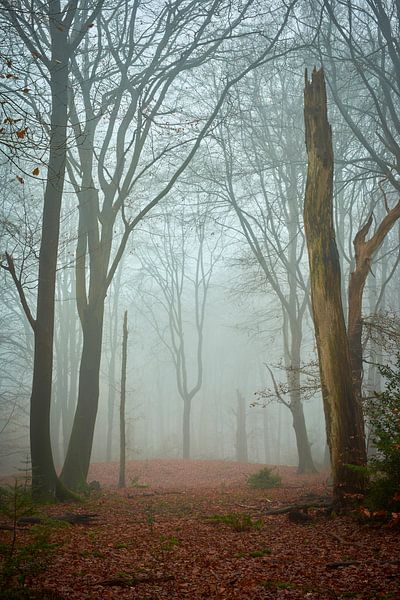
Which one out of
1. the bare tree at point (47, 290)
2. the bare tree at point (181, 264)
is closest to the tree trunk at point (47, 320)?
the bare tree at point (47, 290)

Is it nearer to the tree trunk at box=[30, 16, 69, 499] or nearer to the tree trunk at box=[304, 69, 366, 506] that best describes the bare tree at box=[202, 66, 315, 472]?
the tree trunk at box=[30, 16, 69, 499]

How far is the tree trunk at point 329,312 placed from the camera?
6.66m

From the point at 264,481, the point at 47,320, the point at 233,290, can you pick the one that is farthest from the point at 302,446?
the point at 47,320

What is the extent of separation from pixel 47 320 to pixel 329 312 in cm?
534

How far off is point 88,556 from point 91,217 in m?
8.77

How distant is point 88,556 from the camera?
4.64 metres

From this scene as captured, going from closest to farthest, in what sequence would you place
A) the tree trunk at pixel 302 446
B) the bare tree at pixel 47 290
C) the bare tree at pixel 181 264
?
the bare tree at pixel 47 290 → the tree trunk at pixel 302 446 → the bare tree at pixel 181 264

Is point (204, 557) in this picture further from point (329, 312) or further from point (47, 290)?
point (47, 290)

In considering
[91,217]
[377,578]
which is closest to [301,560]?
[377,578]

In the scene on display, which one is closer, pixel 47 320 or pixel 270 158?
pixel 47 320

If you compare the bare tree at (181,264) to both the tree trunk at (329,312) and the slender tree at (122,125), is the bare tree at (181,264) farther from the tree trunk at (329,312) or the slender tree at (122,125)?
the tree trunk at (329,312)

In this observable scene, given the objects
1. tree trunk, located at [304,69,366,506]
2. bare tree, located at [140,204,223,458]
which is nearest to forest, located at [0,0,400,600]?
tree trunk, located at [304,69,366,506]

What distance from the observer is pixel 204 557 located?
4.77 m

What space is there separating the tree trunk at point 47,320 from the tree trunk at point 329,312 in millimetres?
4410
